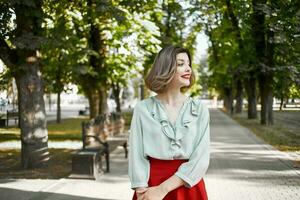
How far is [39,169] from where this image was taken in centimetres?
1131

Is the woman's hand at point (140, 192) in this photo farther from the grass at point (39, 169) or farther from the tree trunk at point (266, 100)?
the tree trunk at point (266, 100)

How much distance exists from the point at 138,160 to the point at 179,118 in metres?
0.39

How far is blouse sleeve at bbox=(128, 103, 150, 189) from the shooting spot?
3004mm

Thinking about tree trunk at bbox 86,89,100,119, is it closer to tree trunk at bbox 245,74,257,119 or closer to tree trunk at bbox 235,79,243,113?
tree trunk at bbox 245,74,257,119

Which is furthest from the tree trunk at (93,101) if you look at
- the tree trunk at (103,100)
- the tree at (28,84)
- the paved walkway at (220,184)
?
the tree at (28,84)

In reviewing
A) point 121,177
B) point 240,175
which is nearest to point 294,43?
point 240,175

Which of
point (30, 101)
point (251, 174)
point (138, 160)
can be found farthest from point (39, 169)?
point (138, 160)

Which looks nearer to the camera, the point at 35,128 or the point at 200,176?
the point at 200,176

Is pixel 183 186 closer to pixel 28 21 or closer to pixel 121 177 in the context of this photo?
pixel 121 177

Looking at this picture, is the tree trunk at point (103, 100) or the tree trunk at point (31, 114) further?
the tree trunk at point (103, 100)

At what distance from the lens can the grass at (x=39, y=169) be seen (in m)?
10.5

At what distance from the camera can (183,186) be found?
3.02m

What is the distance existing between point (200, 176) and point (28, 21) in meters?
8.88

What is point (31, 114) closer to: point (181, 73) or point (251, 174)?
point (251, 174)
